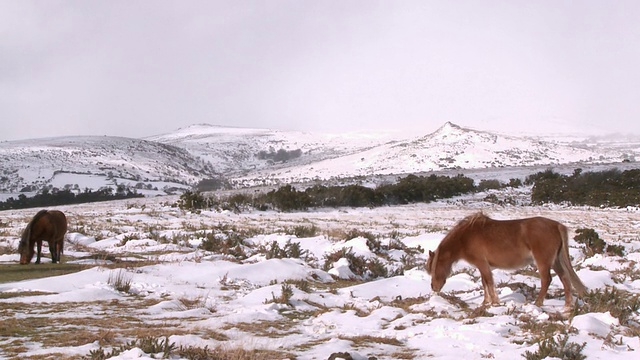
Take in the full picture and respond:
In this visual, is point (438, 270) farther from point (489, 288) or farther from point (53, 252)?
point (53, 252)

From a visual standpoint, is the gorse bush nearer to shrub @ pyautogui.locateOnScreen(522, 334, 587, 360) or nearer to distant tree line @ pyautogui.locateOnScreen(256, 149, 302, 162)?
shrub @ pyautogui.locateOnScreen(522, 334, 587, 360)

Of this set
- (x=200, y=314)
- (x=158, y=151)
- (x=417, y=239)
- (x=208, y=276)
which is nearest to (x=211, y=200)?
(x=417, y=239)

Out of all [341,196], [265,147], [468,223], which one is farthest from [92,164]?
[468,223]

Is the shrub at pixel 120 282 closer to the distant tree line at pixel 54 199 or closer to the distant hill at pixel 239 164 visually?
the distant tree line at pixel 54 199

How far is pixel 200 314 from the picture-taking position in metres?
6.18

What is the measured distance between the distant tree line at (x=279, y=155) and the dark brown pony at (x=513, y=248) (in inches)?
5610

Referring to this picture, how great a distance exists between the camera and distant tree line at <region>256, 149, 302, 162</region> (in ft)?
504

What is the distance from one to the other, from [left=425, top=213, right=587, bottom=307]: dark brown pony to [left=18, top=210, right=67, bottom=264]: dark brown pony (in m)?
8.16

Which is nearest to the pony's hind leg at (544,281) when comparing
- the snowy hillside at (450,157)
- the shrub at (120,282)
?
the shrub at (120,282)

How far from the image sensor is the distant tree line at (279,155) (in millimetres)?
153500

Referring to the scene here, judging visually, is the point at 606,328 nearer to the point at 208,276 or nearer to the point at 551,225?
the point at 551,225

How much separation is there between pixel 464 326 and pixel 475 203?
34.3 metres

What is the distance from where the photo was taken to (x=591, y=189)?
4091cm

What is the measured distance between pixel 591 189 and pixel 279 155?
123 metres
